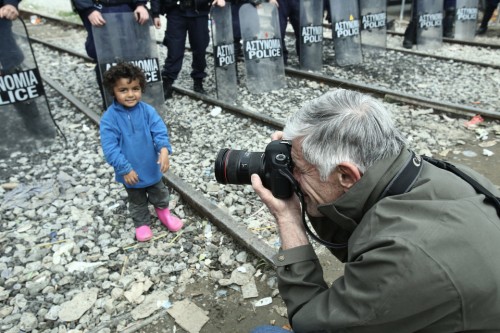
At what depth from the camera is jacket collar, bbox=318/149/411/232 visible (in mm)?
1359

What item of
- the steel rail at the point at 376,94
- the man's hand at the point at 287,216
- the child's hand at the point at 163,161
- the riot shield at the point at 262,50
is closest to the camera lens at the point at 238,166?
the man's hand at the point at 287,216

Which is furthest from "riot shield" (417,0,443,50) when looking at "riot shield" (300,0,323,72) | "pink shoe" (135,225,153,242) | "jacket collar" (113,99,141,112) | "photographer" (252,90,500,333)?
"photographer" (252,90,500,333)

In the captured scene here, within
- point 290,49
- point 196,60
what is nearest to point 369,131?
point 196,60

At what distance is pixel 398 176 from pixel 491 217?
292 mm

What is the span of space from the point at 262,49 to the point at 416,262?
5.66 meters

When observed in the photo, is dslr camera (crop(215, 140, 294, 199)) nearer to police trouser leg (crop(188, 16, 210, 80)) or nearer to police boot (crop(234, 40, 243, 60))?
police trouser leg (crop(188, 16, 210, 80))

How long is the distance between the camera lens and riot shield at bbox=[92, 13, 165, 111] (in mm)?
3641

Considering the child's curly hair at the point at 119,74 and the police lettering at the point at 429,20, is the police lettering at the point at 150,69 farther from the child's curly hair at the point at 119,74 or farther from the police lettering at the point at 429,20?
the police lettering at the point at 429,20

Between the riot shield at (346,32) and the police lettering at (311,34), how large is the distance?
483 mm

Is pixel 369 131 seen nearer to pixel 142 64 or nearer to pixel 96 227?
pixel 96 227

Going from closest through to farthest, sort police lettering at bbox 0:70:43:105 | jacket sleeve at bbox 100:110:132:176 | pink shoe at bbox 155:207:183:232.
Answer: jacket sleeve at bbox 100:110:132:176, pink shoe at bbox 155:207:183:232, police lettering at bbox 0:70:43:105

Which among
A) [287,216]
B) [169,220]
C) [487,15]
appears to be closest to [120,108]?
[169,220]

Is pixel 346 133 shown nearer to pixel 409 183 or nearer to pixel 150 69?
pixel 409 183

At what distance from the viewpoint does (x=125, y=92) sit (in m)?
2.98
